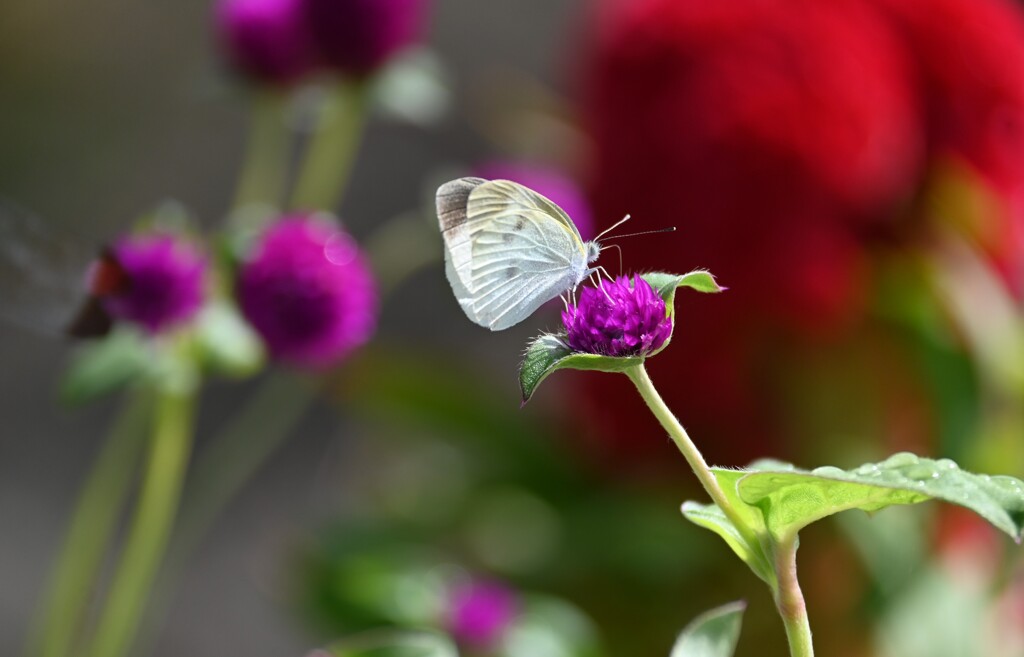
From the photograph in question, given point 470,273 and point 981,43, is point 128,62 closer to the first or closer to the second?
point 981,43

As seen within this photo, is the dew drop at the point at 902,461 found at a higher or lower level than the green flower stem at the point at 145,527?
higher

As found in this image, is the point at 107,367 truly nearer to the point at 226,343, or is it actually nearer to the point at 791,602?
the point at 226,343

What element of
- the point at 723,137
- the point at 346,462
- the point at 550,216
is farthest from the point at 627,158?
the point at 346,462

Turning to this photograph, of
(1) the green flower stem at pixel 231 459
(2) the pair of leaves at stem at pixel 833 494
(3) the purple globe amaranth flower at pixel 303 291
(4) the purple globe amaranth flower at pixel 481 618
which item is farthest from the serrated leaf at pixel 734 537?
(1) the green flower stem at pixel 231 459

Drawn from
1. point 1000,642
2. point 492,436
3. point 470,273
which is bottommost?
point 492,436

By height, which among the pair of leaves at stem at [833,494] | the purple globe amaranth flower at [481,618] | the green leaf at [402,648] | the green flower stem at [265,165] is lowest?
the green flower stem at [265,165]

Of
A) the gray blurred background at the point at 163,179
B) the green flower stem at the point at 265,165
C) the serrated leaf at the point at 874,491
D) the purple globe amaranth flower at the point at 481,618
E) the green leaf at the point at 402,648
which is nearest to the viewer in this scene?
the serrated leaf at the point at 874,491

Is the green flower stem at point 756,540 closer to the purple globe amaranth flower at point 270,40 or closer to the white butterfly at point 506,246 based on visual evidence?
the white butterfly at point 506,246
